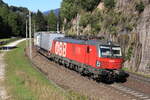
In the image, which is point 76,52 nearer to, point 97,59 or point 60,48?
point 97,59

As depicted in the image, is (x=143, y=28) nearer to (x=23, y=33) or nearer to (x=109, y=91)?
(x=109, y=91)

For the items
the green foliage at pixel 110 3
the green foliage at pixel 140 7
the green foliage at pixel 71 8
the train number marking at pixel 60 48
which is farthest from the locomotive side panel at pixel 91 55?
the green foliage at pixel 71 8

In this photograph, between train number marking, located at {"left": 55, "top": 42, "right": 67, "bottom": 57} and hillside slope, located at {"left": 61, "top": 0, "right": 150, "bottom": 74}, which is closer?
hillside slope, located at {"left": 61, "top": 0, "right": 150, "bottom": 74}

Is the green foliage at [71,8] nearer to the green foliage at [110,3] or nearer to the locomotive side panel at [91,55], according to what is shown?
the green foliage at [110,3]

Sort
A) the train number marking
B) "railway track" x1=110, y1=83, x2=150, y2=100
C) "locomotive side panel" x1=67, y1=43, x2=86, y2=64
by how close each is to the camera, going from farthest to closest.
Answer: the train number marking < "locomotive side panel" x1=67, y1=43, x2=86, y2=64 < "railway track" x1=110, y1=83, x2=150, y2=100

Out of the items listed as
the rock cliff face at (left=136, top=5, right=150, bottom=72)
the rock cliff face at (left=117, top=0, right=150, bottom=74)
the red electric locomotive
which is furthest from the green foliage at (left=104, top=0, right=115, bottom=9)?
the red electric locomotive

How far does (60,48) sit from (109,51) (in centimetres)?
1143

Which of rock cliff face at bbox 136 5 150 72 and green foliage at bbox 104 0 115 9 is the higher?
green foliage at bbox 104 0 115 9

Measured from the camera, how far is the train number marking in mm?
31078

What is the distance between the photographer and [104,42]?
22984 millimetres

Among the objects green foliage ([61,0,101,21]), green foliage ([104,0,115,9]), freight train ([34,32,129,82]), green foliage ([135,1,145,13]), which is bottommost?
freight train ([34,32,129,82])

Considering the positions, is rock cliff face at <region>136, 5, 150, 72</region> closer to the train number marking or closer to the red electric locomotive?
the red electric locomotive

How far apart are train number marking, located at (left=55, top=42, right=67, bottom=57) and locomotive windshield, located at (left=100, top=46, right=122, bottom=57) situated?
29.5 ft

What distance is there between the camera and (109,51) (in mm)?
22391
